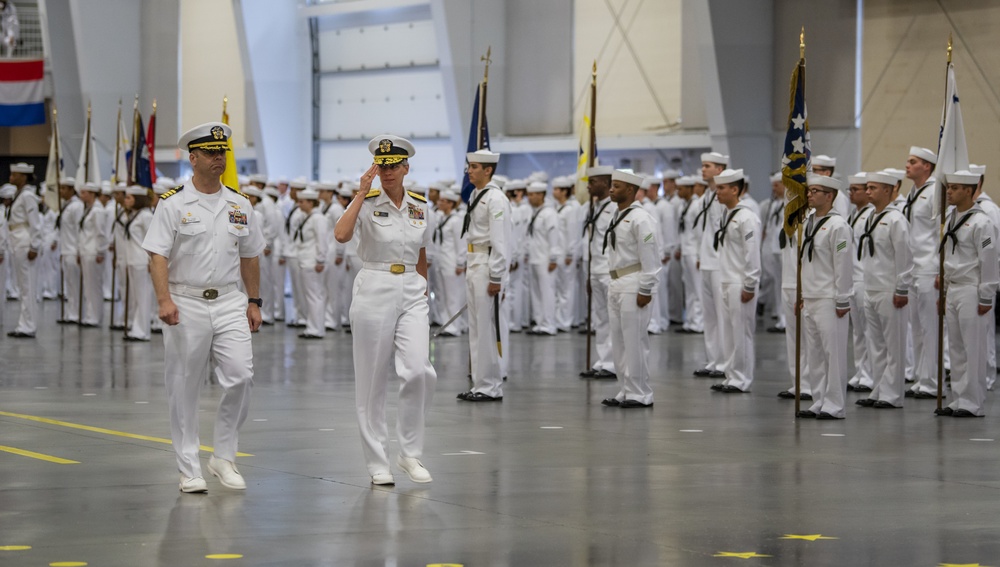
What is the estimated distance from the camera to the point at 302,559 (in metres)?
6.45

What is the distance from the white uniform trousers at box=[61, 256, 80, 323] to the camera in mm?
23969

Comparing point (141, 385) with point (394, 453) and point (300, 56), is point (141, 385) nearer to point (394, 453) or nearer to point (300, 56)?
point (394, 453)

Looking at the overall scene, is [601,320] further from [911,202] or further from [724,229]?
[911,202]

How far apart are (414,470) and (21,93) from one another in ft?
112

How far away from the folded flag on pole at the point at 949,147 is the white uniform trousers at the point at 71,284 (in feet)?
50.6

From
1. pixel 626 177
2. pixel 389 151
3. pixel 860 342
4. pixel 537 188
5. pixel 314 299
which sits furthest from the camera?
pixel 537 188

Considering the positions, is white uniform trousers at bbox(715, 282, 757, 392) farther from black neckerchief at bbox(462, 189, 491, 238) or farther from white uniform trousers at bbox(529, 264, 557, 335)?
white uniform trousers at bbox(529, 264, 557, 335)

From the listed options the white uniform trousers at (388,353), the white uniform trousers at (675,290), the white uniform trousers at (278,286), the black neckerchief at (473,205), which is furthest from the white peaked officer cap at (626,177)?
the white uniform trousers at (278,286)

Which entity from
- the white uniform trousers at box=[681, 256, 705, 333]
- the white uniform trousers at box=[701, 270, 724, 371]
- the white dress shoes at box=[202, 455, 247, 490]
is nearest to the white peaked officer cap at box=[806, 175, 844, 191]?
the white uniform trousers at box=[701, 270, 724, 371]

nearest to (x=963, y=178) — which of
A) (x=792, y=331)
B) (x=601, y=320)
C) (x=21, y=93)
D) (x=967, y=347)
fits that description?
(x=967, y=347)

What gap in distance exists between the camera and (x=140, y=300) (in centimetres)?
2052

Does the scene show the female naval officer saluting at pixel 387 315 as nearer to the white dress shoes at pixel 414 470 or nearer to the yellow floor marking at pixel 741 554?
the white dress shoes at pixel 414 470

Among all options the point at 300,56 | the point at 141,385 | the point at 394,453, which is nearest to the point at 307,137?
the point at 300,56

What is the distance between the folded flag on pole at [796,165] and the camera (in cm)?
1279
